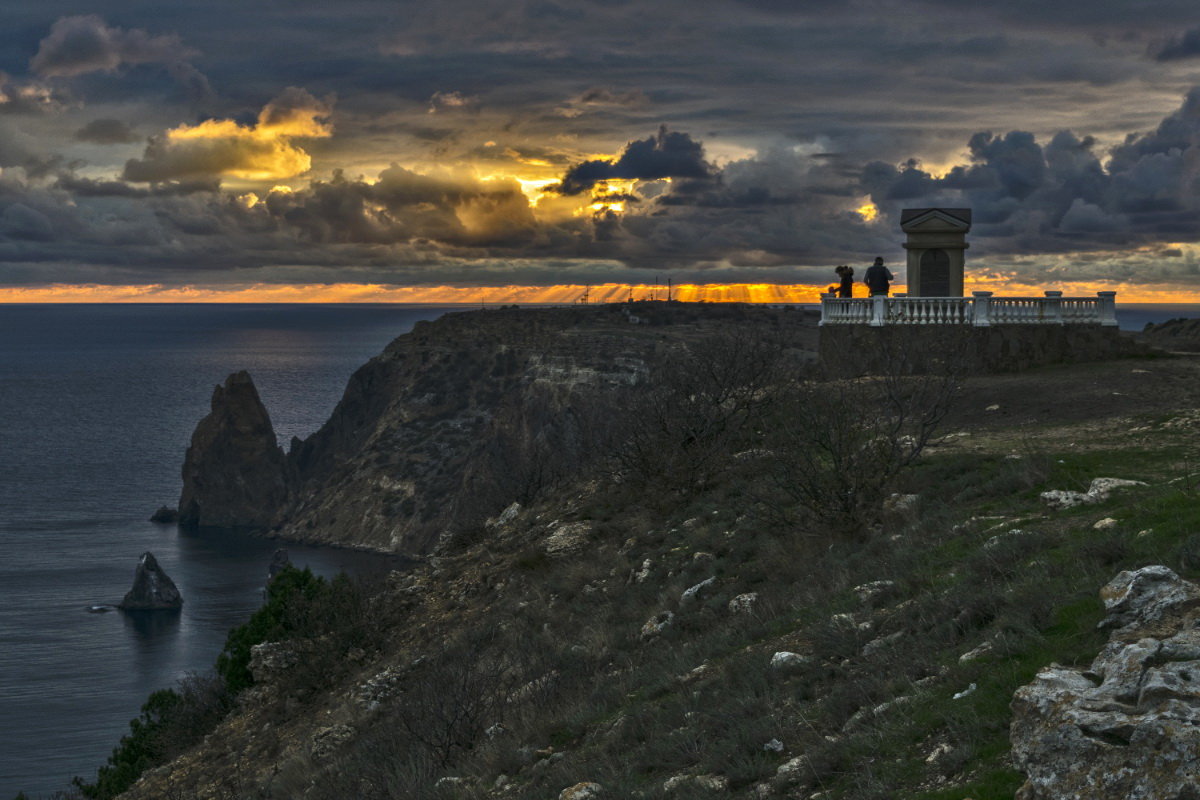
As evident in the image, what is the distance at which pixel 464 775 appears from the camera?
10938 mm

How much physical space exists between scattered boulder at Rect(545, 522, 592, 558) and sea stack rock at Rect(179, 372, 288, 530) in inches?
4973

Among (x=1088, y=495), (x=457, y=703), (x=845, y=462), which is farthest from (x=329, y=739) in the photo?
(x=1088, y=495)

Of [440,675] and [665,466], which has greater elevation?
[665,466]

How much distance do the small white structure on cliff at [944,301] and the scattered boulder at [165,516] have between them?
400 feet

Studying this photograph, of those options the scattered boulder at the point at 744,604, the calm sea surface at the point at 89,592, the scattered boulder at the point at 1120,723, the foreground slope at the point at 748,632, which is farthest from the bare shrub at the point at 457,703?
the calm sea surface at the point at 89,592

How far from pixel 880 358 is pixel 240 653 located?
2003cm

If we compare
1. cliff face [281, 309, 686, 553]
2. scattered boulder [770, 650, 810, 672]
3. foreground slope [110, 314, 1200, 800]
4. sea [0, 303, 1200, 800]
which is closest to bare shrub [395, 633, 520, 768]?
foreground slope [110, 314, 1200, 800]

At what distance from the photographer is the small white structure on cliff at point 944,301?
2812 centimetres

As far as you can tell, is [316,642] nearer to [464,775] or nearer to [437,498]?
[464,775]

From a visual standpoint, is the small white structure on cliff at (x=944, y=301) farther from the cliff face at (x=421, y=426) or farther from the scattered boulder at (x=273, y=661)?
the cliff face at (x=421, y=426)

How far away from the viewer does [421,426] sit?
150 m

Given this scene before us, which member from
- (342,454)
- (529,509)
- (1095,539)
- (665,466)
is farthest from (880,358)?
(342,454)

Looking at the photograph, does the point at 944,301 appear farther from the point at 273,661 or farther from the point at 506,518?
the point at 273,661

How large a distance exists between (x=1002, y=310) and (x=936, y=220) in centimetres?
409
